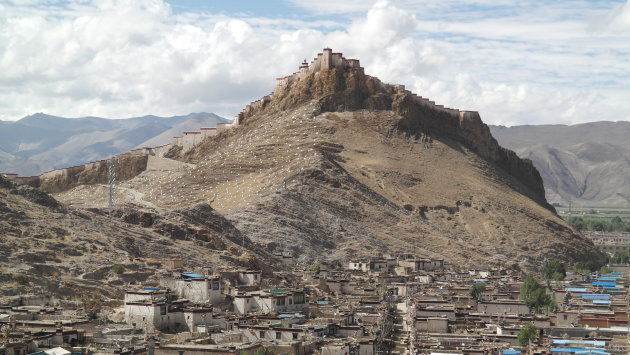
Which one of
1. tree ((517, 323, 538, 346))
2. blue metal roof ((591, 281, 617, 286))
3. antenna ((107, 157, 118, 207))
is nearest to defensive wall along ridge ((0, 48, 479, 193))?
antenna ((107, 157, 118, 207))

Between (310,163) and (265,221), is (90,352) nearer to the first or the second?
(265,221)

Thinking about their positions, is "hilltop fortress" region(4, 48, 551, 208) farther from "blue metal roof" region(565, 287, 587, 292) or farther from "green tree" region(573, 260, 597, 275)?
"blue metal roof" region(565, 287, 587, 292)

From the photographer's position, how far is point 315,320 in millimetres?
53938

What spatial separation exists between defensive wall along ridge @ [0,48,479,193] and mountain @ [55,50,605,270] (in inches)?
12.6

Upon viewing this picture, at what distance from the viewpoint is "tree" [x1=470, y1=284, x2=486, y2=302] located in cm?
7212

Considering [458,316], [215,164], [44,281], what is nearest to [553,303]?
[458,316]

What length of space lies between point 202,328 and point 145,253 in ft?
73.9

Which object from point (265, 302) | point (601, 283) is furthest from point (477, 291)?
point (265, 302)

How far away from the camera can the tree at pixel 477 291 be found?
237 feet

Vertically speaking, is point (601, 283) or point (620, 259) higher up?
point (620, 259)

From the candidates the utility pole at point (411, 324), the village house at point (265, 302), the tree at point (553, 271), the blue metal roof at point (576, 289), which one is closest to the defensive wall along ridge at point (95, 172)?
the tree at point (553, 271)

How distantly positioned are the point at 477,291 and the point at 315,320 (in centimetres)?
2285

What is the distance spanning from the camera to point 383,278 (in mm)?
83312

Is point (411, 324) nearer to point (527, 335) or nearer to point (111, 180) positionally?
point (527, 335)
